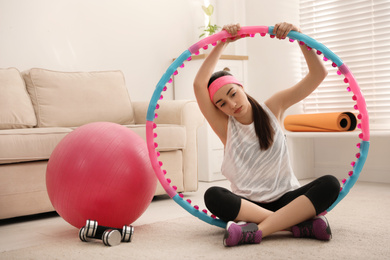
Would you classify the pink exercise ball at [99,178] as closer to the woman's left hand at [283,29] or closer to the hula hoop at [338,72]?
the hula hoop at [338,72]

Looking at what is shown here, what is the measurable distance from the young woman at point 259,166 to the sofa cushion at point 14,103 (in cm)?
155

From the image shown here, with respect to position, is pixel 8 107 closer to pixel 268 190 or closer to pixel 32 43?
pixel 32 43

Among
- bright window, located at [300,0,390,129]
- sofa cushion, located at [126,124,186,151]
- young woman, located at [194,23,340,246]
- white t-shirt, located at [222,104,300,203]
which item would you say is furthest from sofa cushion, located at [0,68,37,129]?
bright window, located at [300,0,390,129]

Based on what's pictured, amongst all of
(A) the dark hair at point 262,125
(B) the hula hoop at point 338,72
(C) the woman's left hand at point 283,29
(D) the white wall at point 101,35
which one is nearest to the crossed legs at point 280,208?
(B) the hula hoop at point 338,72

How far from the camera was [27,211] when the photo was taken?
8.38ft

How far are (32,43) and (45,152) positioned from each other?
137cm

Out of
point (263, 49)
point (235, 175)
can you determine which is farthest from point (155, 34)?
point (235, 175)

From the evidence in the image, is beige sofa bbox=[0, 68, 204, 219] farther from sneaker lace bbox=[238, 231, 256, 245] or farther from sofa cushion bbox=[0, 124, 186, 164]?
sneaker lace bbox=[238, 231, 256, 245]

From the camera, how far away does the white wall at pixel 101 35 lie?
3562 millimetres

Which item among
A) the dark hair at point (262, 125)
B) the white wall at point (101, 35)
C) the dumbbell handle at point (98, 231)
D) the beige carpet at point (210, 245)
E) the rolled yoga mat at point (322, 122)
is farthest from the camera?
the white wall at point (101, 35)

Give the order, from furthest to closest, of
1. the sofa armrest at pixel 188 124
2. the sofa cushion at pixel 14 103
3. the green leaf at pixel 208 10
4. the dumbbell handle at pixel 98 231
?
1. the green leaf at pixel 208 10
2. the sofa armrest at pixel 188 124
3. the sofa cushion at pixel 14 103
4. the dumbbell handle at pixel 98 231

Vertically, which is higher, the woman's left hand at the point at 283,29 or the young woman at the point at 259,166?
the woman's left hand at the point at 283,29

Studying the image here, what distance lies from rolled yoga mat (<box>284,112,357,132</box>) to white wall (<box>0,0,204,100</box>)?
55.6 inches

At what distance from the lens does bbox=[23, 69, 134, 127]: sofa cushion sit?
3.28 m
